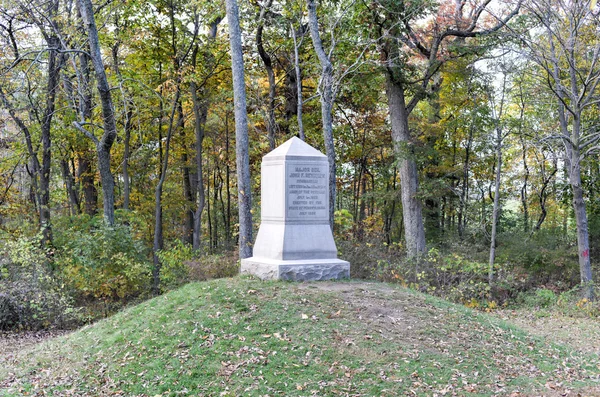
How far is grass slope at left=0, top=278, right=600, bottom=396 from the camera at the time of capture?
623cm

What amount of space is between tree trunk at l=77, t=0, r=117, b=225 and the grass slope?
17.6ft

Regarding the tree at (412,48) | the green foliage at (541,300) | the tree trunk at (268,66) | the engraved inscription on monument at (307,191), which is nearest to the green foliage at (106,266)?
the engraved inscription on monument at (307,191)

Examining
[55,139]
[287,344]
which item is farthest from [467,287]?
[55,139]

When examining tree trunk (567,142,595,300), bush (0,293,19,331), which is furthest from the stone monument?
tree trunk (567,142,595,300)

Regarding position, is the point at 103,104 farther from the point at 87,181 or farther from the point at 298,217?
the point at 87,181

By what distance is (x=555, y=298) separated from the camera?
44.4 feet

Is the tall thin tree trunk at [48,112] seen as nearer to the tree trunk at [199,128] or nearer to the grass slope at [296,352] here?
the tree trunk at [199,128]

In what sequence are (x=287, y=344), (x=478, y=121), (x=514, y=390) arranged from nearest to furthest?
(x=514, y=390) → (x=287, y=344) → (x=478, y=121)

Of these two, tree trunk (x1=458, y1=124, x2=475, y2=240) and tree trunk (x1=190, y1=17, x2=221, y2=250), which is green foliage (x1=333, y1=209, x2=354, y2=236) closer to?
tree trunk (x1=190, y1=17, x2=221, y2=250)

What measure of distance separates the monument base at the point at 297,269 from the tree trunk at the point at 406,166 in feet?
22.7

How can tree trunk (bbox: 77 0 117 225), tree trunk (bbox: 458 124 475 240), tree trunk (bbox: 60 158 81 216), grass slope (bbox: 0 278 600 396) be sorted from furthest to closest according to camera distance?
1. tree trunk (bbox: 458 124 475 240)
2. tree trunk (bbox: 60 158 81 216)
3. tree trunk (bbox: 77 0 117 225)
4. grass slope (bbox: 0 278 600 396)

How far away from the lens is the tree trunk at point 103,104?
1204 centimetres

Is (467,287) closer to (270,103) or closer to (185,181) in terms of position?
(270,103)

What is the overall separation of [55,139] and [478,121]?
1491cm
